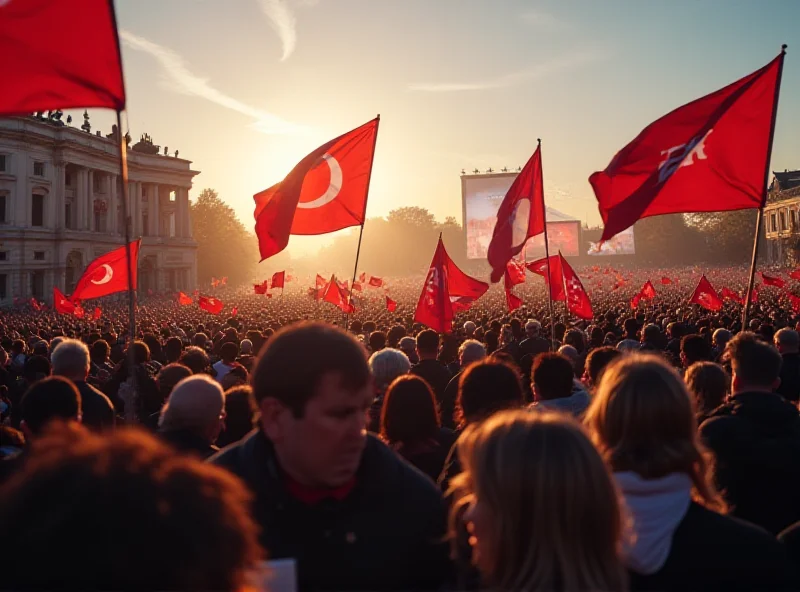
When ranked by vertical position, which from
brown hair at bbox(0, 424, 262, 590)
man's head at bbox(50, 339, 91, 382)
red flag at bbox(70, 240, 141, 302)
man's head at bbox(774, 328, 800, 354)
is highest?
red flag at bbox(70, 240, 141, 302)

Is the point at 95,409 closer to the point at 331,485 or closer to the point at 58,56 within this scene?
the point at 58,56

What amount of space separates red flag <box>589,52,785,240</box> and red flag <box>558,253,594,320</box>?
686 cm

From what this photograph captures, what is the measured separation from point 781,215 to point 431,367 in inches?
3453

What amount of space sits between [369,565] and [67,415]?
8.28 feet

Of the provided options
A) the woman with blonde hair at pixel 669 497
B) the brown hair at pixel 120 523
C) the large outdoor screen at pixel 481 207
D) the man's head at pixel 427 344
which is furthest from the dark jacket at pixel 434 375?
the large outdoor screen at pixel 481 207

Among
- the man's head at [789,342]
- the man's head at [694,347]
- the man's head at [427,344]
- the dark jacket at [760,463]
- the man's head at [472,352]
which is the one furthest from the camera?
the man's head at [427,344]

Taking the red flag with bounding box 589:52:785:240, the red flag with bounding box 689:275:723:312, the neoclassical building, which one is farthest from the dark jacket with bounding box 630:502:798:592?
the neoclassical building

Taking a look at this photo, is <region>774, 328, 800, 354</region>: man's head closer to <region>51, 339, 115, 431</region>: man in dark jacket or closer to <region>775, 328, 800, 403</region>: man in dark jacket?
<region>775, 328, 800, 403</region>: man in dark jacket

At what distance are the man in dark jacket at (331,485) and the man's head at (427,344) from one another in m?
5.03

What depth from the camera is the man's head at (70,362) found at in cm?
540

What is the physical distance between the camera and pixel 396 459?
2342mm

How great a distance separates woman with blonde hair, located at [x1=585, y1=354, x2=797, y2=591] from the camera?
222 cm

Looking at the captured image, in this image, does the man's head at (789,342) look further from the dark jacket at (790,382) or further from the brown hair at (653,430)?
the brown hair at (653,430)

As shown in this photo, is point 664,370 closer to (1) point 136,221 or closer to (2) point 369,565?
(2) point 369,565
